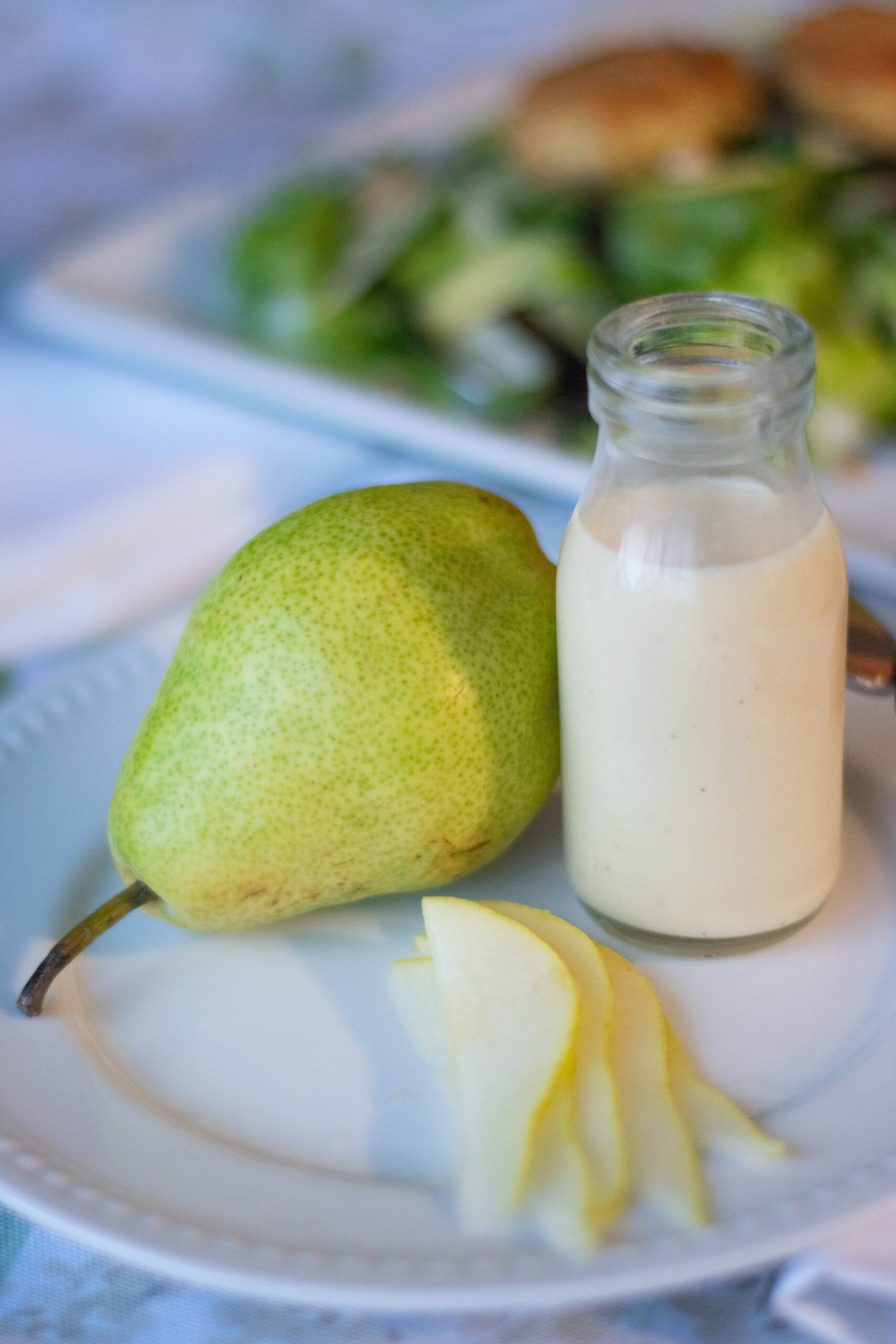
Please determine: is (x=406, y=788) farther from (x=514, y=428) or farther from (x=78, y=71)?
(x=78, y=71)

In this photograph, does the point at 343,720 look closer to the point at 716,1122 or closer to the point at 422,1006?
the point at 422,1006

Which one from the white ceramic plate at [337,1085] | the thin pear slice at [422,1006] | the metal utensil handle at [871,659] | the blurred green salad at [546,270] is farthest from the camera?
the blurred green salad at [546,270]

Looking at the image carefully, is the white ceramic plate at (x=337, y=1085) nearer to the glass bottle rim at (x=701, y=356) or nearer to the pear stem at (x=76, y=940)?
the pear stem at (x=76, y=940)

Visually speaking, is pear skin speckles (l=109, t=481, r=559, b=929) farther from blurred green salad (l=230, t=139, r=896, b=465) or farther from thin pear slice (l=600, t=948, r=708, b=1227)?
blurred green salad (l=230, t=139, r=896, b=465)

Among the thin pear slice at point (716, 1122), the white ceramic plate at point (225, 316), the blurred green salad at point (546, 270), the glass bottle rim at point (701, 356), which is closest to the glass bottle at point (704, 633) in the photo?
the glass bottle rim at point (701, 356)

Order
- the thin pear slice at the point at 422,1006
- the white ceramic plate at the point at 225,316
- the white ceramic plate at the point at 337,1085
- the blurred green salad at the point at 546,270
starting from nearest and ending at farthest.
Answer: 1. the white ceramic plate at the point at 337,1085
2. the thin pear slice at the point at 422,1006
3. the white ceramic plate at the point at 225,316
4. the blurred green salad at the point at 546,270

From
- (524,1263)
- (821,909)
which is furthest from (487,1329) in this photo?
(821,909)
